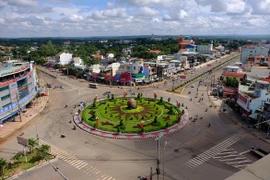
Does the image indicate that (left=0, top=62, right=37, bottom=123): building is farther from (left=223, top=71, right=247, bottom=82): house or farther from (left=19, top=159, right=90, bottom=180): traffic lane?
(left=223, top=71, right=247, bottom=82): house

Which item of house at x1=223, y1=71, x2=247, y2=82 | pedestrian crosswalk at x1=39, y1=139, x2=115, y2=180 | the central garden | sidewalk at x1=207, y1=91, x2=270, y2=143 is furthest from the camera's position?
house at x1=223, y1=71, x2=247, y2=82

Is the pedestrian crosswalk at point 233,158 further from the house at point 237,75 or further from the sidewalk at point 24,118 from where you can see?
the house at point 237,75

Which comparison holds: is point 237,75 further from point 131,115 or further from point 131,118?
point 131,118

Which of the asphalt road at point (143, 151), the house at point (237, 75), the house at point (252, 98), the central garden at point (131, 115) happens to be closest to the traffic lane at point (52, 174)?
the asphalt road at point (143, 151)

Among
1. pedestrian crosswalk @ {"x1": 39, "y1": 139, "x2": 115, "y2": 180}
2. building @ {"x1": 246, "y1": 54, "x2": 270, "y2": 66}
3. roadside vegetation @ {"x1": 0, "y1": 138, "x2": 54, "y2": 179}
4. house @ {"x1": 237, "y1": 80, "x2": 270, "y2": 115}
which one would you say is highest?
building @ {"x1": 246, "y1": 54, "x2": 270, "y2": 66}

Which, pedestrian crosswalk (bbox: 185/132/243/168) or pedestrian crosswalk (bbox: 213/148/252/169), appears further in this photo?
pedestrian crosswalk (bbox: 185/132/243/168)

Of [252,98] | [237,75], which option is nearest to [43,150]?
[252,98]

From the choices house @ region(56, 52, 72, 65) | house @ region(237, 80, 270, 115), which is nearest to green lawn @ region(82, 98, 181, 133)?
house @ region(237, 80, 270, 115)
